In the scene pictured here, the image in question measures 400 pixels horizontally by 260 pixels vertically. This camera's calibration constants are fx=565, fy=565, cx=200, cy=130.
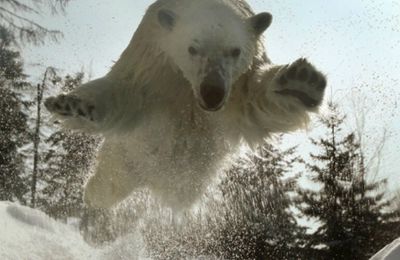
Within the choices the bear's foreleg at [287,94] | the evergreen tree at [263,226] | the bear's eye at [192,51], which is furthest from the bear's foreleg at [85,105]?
the evergreen tree at [263,226]

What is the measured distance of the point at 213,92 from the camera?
13.7 ft

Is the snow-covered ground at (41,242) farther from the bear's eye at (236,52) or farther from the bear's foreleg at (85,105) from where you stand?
the bear's eye at (236,52)

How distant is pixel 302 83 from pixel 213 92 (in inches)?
26.3

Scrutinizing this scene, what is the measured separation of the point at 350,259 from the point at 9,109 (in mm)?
11933

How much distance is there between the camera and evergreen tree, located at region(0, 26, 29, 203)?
16.5 m

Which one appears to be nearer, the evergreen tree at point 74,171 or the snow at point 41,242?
the snow at point 41,242

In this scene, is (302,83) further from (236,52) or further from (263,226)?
(263,226)

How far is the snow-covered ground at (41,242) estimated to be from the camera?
5.07m

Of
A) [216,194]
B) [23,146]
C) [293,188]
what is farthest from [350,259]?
[216,194]

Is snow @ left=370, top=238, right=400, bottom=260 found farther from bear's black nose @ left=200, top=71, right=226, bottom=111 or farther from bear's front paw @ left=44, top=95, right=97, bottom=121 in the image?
bear's front paw @ left=44, top=95, right=97, bottom=121

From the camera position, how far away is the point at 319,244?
18750 mm

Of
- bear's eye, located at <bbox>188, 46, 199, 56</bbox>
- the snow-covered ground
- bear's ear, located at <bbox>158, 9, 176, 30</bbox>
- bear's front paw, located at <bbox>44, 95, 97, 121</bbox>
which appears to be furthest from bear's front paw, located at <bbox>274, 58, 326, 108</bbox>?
the snow-covered ground

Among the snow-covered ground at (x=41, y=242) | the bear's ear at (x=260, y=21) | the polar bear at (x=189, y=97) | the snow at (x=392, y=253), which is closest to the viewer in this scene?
the snow at (x=392, y=253)

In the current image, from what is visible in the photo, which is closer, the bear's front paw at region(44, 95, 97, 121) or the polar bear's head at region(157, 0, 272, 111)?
the bear's front paw at region(44, 95, 97, 121)
